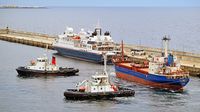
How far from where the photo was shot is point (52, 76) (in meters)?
86.4

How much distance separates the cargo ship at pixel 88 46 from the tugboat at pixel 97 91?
3497 centimetres

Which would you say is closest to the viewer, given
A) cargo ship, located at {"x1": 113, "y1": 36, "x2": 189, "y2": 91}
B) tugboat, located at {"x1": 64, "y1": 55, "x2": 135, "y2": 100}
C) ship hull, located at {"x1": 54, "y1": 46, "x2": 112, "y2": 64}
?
tugboat, located at {"x1": 64, "y1": 55, "x2": 135, "y2": 100}

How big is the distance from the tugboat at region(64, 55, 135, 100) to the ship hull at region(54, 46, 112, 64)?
34967 millimetres

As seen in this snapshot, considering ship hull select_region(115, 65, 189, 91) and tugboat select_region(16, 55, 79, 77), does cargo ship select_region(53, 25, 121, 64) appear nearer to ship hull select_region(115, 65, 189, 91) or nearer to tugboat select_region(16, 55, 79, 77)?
tugboat select_region(16, 55, 79, 77)

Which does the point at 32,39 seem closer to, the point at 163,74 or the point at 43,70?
the point at 43,70

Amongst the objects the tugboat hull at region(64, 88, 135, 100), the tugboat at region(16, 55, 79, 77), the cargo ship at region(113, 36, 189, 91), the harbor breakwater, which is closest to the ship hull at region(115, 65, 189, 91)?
the cargo ship at region(113, 36, 189, 91)

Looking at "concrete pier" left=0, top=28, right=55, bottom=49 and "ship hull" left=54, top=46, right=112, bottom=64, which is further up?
"concrete pier" left=0, top=28, right=55, bottom=49

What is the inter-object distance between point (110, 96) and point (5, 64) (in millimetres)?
37272

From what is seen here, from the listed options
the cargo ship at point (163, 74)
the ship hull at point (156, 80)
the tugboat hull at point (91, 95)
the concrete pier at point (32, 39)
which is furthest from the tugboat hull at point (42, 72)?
the concrete pier at point (32, 39)

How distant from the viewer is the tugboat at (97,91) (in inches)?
2652

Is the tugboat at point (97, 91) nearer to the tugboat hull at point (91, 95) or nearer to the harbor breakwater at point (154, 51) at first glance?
the tugboat hull at point (91, 95)

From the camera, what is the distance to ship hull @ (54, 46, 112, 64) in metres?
105

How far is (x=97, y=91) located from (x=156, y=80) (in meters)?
11.2

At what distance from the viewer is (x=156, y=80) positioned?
7619 centimetres
